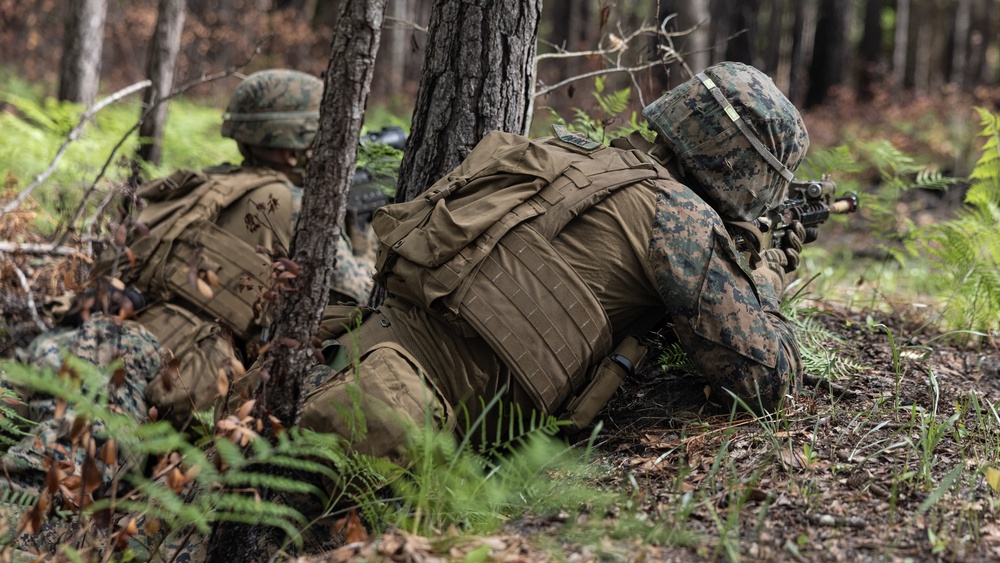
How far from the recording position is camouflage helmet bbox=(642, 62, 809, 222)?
9.80ft

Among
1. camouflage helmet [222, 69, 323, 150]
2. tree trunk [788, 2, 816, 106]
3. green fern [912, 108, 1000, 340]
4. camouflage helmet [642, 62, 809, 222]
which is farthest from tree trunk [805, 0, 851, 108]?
camouflage helmet [642, 62, 809, 222]

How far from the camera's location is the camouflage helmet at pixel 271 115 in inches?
178

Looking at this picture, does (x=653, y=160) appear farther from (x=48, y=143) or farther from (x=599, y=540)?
(x=48, y=143)

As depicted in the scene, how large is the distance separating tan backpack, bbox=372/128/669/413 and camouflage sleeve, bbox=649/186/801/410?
0.66 feet

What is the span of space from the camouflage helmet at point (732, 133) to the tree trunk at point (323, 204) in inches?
46.2

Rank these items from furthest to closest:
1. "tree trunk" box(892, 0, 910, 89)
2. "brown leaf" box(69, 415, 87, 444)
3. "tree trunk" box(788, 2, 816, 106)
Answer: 1. "tree trunk" box(892, 0, 910, 89)
2. "tree trunk" box(788, 2, 816, 106)
3. "brown leaf" box(69, 415, 87, 444)

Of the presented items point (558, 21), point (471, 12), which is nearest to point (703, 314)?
point (471, 12)

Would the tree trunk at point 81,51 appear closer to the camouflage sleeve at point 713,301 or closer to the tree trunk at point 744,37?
the camouflage sleeve at point 713,301

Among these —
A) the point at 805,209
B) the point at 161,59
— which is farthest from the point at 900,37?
the point at 805,209

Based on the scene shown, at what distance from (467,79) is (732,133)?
1105 millimetres

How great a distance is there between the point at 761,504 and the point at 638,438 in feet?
2.06

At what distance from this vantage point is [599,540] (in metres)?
2.15

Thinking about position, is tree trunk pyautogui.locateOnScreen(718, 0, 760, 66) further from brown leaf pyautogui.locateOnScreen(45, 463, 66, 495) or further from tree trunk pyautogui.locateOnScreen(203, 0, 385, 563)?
brown leaf pyautogui.locateOnScreen(45, 463, 66, 495)

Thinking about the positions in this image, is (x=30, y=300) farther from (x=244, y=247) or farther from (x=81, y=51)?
(x=81, y=51)
